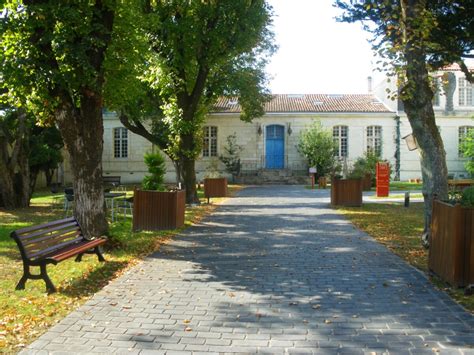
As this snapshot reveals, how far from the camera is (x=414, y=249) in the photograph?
9.80 m

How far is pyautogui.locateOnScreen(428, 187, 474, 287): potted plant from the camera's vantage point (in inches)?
254

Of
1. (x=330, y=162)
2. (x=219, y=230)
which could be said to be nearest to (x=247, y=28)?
(x=219, y=230)

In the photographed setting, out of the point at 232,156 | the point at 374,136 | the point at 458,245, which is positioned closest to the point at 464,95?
the point at 374,136

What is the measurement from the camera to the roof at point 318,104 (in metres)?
36.2

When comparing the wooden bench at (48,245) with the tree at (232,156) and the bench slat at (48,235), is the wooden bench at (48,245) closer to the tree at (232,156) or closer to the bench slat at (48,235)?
the bench slat at (48,235)

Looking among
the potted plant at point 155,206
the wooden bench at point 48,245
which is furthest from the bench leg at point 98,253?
the potted plant at point 155,206

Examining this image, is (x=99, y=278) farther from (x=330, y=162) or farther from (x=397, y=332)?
(x=330, y=162)

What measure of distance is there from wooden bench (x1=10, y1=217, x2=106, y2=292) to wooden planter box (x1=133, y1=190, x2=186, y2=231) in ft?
13.0

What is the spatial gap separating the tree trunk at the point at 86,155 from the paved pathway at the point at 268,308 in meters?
1.33

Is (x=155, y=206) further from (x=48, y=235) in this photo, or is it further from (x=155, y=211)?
(x=48, y=235)

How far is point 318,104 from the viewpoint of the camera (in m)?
37.7

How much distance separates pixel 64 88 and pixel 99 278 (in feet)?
10.9

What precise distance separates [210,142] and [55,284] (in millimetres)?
30304

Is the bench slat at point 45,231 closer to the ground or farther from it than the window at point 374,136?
closer to the ground
